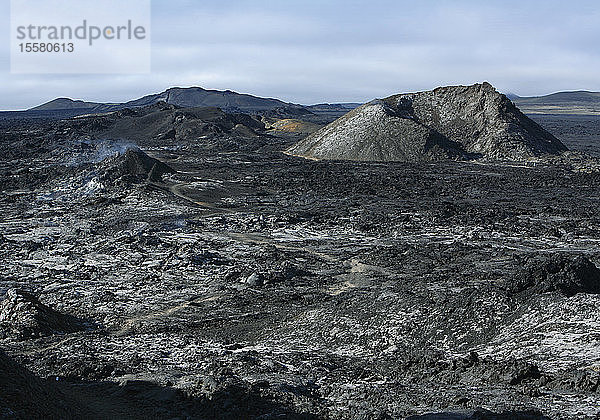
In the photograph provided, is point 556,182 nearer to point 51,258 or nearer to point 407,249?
point 407,249

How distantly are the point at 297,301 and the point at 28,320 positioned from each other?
18.9ft

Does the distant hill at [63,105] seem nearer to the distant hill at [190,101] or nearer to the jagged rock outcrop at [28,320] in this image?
the distant hill at [190,101]

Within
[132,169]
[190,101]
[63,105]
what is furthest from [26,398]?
[63,105]

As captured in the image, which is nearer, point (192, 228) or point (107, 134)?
point (192, 228)

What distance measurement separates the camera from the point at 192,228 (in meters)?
22.5

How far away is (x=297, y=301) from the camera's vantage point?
1482 cm

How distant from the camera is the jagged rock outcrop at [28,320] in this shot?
42.1ft

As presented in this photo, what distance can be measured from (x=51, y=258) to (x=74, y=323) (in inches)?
226

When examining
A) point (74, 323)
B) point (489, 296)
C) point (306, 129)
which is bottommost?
point (74, 323)

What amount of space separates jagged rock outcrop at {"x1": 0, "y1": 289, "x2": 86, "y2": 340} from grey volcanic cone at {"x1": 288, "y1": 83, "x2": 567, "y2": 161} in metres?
32.5

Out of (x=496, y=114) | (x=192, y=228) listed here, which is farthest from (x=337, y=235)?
(x=496, y=114)

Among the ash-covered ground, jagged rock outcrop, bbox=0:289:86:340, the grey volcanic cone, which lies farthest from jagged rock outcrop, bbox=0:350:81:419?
the grey volcanic cone

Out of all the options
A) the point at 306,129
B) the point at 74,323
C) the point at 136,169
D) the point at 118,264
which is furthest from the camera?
the point at 306,129

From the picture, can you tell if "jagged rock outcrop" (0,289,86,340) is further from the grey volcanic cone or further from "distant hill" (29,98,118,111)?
"distant hill" (29,98,118,111)
